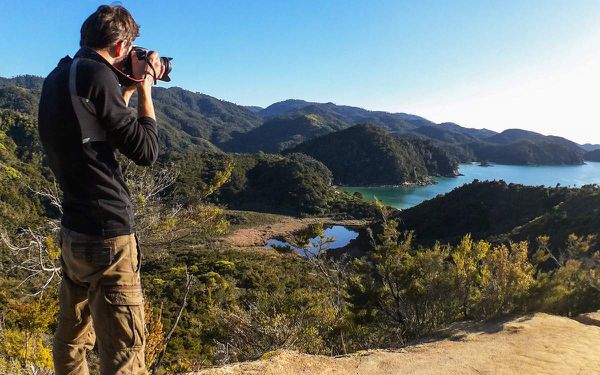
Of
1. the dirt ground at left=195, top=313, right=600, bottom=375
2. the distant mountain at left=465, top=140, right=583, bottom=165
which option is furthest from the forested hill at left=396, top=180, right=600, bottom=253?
the distant mountain at left=465, top=140, right=583, bottom=165

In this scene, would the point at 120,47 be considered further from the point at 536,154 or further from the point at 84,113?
the point at 536,154

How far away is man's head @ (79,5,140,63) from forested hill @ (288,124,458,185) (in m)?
106

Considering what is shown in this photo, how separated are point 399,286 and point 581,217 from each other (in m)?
27.6

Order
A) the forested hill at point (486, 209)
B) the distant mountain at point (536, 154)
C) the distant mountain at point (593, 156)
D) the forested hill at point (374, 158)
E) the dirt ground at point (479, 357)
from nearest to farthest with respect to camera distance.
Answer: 1. the dirt ground at point (479, 357)
2. the forested hill at point (486, 209)
3. the forested hill at point (374, 158)
4. the distant mountain at point (536, 154)
5. the distant mountain at point (593, 156)

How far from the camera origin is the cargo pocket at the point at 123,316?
1658mm

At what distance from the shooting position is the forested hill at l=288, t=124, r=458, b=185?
108 meters

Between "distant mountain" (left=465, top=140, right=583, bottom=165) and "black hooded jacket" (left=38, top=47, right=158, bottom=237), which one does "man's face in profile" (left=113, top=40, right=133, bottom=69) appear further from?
"distant mountain" (left=465, top=140, right=583, bottom=165)

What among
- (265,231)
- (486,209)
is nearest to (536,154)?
(486,209)

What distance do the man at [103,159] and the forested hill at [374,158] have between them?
4177 inches

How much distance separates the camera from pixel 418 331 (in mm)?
7062

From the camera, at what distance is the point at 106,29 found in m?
1.62

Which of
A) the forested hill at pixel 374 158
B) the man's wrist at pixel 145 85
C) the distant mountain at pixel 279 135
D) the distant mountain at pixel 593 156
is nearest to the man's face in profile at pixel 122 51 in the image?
the man's wrist at pixel 145 85

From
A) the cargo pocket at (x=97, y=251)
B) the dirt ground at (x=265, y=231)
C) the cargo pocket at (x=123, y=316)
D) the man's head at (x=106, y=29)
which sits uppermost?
the man's head at (x=106, y=29)

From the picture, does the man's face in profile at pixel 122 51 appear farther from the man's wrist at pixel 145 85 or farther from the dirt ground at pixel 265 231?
the dirt ground at pixel 265 231
